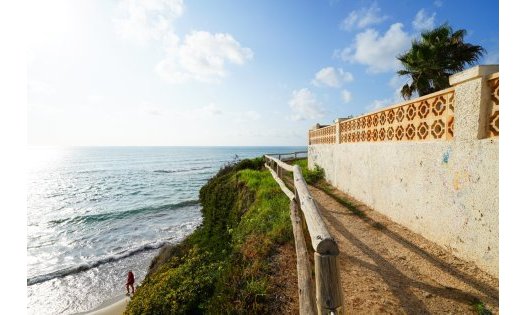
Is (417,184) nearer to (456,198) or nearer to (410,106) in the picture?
(456,198)

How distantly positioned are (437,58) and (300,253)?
13.1 metres

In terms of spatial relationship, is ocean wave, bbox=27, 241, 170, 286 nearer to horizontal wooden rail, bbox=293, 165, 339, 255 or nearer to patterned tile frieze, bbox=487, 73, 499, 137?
horizontal wooden rail, bbox=293, 165, 339, 255

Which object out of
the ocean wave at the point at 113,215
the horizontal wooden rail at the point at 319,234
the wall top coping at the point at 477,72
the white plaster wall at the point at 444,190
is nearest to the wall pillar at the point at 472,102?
the wall top coping at the point at 477,72

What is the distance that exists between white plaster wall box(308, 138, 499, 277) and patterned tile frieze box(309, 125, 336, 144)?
11.9ft

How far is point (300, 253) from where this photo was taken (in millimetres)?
3414

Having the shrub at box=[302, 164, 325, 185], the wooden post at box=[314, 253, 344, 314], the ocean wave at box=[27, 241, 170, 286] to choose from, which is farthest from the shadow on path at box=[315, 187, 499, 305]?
the ocean wave at box=[27, 241, 170, 286]

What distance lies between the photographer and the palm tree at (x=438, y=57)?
39.3 feet

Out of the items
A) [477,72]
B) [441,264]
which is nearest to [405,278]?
[441,264]

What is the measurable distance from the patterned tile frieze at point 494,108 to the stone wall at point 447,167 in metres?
0.01

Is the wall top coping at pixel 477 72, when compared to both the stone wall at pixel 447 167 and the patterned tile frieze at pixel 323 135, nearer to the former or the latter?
the stone wall at pixel 447 167

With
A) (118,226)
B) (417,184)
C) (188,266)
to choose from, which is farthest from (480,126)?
(118,226)

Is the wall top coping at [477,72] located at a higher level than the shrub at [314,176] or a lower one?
higher

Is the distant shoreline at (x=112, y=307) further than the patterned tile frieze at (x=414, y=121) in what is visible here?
Yes

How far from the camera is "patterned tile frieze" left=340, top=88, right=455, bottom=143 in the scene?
4525mm
